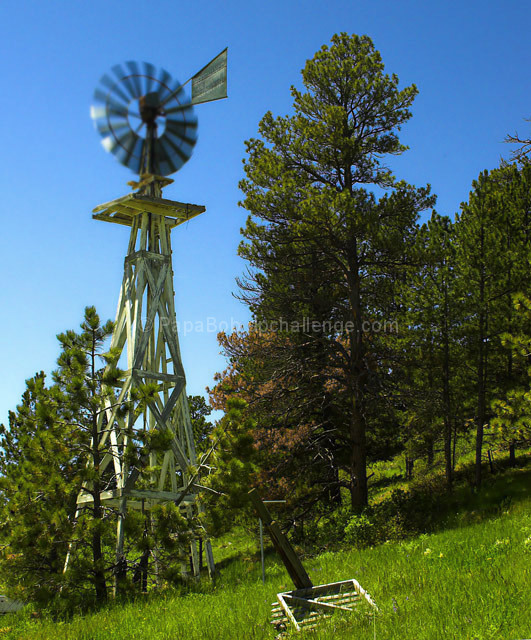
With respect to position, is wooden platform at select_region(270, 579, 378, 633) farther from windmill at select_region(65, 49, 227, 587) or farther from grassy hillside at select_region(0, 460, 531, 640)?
windmill at select_region(65, 49, 227, 587)

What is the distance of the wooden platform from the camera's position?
617cm

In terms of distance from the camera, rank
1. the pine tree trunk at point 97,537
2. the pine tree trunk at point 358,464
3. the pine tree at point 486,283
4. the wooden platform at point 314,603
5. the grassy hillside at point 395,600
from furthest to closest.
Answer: the pine tree at point 486,283
the pine tree trunk at point 358,464
the pine tree trunk at point 97,537
the wooden platform at point 314,603
the grassy hillside at point 395,600

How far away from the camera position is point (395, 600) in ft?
22.1

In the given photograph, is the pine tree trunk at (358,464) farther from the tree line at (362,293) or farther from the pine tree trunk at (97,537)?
the pine tree trunk at (97,537)

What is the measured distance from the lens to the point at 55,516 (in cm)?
962

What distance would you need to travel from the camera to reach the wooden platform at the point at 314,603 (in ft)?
20.2

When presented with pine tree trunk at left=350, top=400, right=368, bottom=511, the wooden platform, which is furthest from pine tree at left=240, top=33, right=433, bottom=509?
the wooden platform

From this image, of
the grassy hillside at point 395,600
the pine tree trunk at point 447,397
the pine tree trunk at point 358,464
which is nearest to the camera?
the grassy hillside at point 395,600

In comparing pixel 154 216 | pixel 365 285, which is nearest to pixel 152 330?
pixel 154 216

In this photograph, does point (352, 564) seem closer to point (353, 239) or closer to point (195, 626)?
point (195, 626)

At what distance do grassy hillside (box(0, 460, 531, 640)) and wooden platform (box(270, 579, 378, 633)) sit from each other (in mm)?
180

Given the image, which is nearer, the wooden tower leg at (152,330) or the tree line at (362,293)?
the wooden tower leg at (152,330)

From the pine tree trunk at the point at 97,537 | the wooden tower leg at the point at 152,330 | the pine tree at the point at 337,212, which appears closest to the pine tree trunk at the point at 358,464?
the pine tree at the point at 337,212

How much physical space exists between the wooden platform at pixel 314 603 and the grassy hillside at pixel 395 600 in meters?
0.18
